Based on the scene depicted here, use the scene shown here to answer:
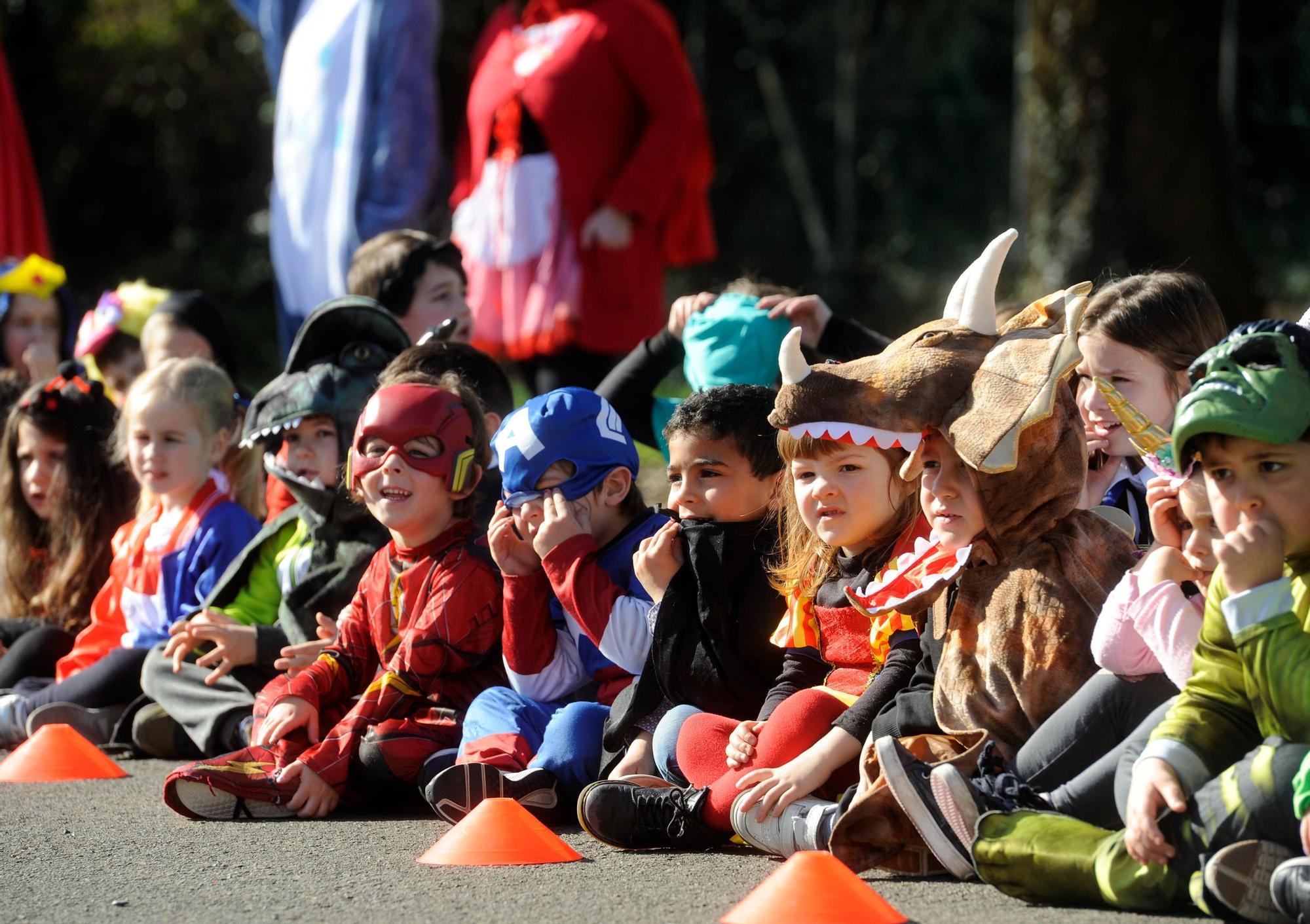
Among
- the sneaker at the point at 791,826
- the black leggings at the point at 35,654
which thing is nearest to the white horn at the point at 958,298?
the sneaker at the point at 791,826

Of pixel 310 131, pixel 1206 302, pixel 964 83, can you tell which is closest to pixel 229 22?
pixel 964 83

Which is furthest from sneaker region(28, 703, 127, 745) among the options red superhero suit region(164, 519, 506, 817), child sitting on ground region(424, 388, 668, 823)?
child sitting on ground region(424, 388, 668, 823)

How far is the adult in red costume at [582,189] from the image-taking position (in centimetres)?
769

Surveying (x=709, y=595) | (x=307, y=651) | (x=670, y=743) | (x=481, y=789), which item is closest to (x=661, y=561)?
(x=709, y=595)

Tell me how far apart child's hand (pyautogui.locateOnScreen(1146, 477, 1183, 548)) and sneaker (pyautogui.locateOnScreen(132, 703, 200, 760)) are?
3.33 meters

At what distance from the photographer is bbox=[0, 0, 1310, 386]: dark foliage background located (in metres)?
14.7

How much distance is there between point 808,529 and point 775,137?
42.3 feet

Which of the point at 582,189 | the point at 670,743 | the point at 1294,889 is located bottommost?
the point at 670,743

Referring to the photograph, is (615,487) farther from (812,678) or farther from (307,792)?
(307,792)

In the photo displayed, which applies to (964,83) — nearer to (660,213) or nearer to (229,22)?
(229,22)

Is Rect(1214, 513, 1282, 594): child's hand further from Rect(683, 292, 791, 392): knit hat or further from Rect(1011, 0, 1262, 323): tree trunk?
Rect(1011, 0, 1262, 323): tree trunk

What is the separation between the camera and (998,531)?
148 inches

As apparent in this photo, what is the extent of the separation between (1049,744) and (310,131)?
6335mm

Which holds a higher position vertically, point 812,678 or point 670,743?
point 812,678
